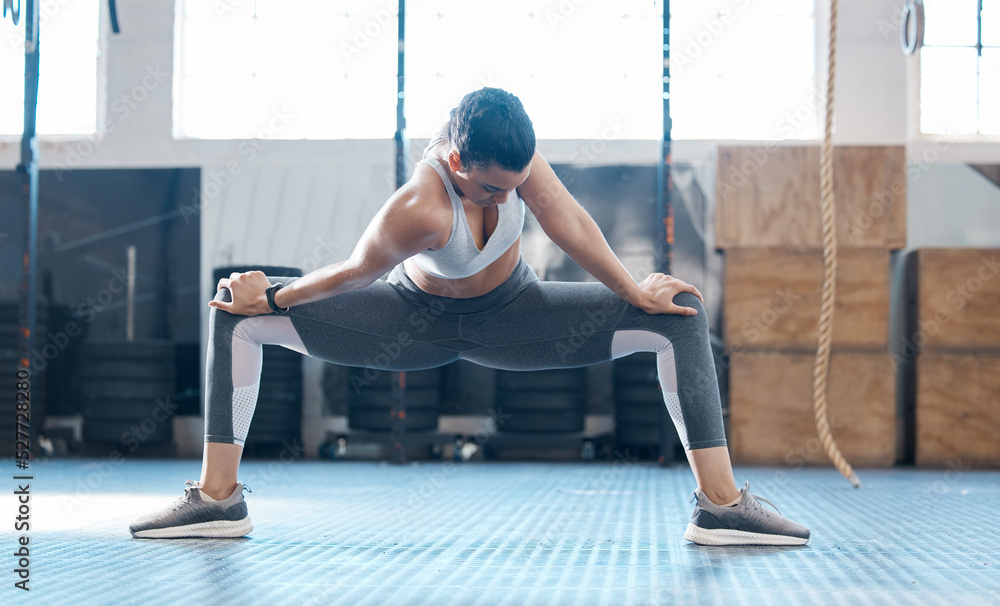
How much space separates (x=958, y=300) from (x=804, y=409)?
1052 mm

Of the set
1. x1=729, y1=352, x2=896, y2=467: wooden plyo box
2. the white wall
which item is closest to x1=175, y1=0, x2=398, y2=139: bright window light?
the white wall

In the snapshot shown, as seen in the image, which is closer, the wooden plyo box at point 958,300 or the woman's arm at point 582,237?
the woman's arm at point 582,237

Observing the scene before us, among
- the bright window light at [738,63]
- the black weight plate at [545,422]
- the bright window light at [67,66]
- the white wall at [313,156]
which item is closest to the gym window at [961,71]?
the white wall at [313,156]

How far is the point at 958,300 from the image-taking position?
4621 millimetres

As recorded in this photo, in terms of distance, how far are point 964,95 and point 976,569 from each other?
452cm

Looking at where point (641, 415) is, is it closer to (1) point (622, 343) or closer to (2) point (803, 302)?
(2) point (803, 302)

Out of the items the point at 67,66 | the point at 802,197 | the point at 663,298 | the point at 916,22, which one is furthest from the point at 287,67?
the point at 663,298

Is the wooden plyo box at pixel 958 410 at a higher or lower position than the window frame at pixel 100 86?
lower

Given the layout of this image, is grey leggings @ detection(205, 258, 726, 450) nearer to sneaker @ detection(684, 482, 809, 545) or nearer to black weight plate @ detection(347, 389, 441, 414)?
sneaker @ detection(684, 482, 809, 545)

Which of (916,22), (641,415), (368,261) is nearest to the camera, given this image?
(368,261)

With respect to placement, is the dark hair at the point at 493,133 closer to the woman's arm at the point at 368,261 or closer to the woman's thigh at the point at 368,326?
the woman's arm at the point at 368,261

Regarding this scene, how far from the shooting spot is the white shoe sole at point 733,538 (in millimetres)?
1844

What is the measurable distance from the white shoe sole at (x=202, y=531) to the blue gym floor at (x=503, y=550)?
3 centimetres

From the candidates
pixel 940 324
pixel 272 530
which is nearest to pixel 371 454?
pixel 272 530
